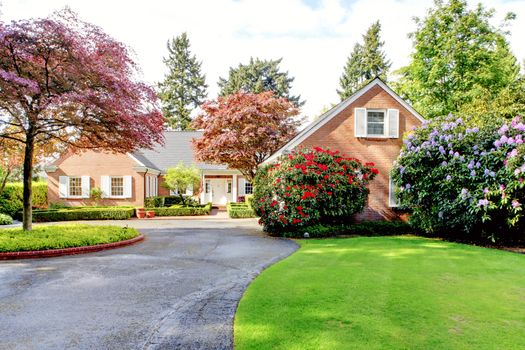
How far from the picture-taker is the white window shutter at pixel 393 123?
17031mm

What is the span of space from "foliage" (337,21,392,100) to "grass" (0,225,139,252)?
44.9m

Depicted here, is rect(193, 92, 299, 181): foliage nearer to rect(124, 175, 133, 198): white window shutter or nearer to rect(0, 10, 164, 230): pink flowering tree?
rect(124, 175, 133, 198): white window shutter

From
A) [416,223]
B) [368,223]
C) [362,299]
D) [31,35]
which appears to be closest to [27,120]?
[31,35]

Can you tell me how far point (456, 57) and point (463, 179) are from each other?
16.3 metres

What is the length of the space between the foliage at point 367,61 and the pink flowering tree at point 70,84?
4371cm

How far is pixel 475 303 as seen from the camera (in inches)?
222

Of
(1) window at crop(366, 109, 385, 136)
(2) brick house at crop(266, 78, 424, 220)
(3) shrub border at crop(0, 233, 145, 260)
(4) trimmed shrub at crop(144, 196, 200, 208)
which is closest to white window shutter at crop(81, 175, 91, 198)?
(4) trimmed shrub at crop(144, 196, 200, 208)

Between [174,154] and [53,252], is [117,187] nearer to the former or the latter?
[174,154]

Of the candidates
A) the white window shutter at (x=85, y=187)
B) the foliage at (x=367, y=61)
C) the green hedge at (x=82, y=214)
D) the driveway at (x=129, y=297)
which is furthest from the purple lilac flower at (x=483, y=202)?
the foliage at (x=367, y=61)

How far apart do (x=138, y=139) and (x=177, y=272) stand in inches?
254

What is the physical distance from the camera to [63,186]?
27766 millimetres

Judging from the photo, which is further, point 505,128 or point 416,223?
point 416,223

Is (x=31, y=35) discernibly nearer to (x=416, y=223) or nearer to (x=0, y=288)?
(x=0, y=288)

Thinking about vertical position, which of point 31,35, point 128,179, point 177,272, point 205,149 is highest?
point 31,35
